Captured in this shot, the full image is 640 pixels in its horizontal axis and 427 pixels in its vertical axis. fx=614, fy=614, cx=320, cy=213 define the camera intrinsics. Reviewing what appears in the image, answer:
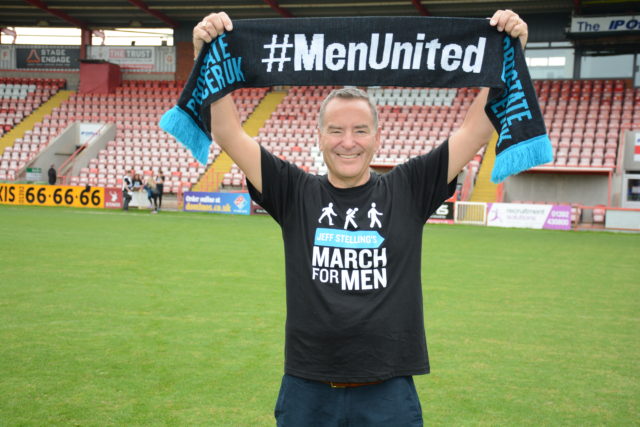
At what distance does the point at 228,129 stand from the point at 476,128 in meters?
1.12

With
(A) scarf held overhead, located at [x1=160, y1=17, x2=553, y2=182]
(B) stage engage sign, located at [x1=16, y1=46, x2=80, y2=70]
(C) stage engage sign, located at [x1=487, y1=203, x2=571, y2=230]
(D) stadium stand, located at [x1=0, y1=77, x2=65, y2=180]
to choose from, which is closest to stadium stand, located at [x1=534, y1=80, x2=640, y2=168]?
(C) stage engage sign, located at [x1=487, y1=203, x2=571, y2=230]

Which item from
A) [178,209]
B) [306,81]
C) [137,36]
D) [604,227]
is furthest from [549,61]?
[306,81]

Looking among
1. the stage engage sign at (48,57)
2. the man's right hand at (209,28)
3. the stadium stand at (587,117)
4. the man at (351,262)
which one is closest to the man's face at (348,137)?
the man at (351,262)

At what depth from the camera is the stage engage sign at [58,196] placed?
27.4 m

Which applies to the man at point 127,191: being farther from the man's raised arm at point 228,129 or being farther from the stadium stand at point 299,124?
the man's raised arm at point 228,129

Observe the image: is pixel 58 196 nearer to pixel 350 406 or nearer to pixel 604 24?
pixel 604 24

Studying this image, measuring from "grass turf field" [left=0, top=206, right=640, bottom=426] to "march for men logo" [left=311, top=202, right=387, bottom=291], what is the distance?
231cm

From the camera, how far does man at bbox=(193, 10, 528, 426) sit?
7.99ft

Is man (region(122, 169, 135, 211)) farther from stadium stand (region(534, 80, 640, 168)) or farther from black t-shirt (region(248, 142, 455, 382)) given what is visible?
black t-shirt (region(248, 142, 455, 382))

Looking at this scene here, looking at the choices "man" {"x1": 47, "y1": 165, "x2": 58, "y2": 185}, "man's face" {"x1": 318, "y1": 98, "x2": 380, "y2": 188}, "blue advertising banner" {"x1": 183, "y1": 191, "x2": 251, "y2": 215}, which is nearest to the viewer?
"man's face" {"x1": 318, "y1": 98, "x2": 380, "y2": 188}

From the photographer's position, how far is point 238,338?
6414 mm

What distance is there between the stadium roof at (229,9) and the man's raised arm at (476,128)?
2823 centimetres

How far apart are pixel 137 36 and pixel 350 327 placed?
40287 mm

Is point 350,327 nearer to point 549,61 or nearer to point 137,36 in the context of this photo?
point 549,61
